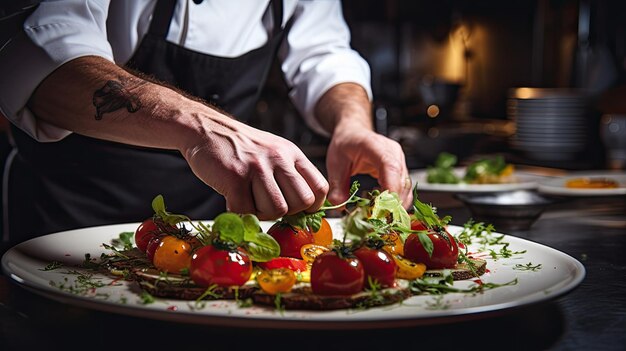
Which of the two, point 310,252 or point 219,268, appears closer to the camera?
point 219,268

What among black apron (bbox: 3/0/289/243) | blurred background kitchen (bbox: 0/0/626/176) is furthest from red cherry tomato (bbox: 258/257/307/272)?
blurred background kitchen (bbox: 0/0/626/176)

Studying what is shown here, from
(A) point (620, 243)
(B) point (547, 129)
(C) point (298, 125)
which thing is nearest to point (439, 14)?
(C) point (298, 125)

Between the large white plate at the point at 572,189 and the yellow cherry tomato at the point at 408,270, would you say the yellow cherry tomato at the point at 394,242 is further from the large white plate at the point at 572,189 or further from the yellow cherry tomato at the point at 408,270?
the large white plate at the point at 572,189

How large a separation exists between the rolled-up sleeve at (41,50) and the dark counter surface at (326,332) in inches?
17.7

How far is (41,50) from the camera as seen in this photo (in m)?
1.40

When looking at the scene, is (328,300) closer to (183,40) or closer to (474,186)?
(183,40)

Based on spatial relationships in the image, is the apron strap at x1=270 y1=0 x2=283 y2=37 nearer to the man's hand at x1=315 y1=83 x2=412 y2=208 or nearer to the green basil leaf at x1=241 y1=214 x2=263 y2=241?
the man's hand at x1=315 y1=83 x2=412 y2=208

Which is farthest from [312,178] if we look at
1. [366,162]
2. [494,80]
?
[494,80]

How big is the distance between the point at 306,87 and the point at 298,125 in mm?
3558

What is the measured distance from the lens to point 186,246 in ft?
3.70

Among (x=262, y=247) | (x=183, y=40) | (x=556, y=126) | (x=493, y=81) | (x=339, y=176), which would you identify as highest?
(x=183, y=40)

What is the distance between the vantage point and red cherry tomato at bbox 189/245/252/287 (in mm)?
978

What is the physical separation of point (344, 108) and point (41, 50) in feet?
2.70

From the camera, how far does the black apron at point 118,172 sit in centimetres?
188
